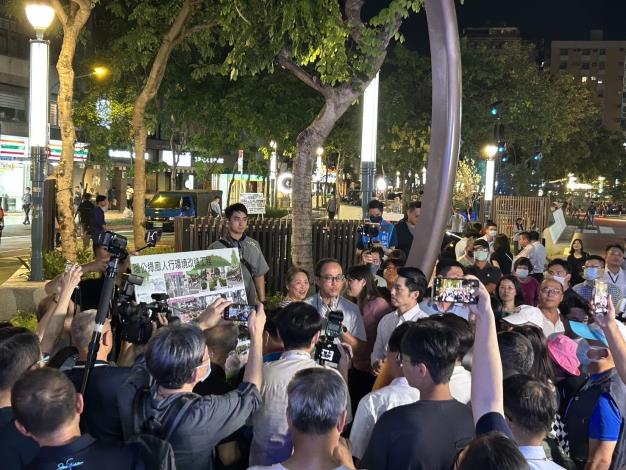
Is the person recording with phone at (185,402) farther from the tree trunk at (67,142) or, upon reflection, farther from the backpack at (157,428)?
the tree trunk at (67,142)

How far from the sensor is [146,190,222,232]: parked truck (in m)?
29.9

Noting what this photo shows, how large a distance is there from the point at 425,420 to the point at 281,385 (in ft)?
3.04

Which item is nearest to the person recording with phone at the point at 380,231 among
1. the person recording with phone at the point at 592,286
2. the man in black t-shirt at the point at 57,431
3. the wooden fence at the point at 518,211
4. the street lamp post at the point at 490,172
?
the person recording with phone at the point at 592,286

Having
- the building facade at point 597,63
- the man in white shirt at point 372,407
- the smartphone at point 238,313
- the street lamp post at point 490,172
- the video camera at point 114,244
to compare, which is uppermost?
the building facade at point 597,63

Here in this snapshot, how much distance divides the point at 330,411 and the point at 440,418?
57 centimetres

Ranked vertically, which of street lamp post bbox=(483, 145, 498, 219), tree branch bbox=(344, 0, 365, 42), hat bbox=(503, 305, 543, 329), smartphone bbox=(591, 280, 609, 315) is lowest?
hat bbox=(503, 305, 543, 329)

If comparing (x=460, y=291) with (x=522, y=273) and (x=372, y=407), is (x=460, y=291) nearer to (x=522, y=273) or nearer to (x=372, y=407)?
(x=372, y=407)

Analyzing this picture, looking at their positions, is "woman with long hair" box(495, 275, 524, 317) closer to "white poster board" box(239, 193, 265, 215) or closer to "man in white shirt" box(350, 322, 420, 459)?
"man in white shirt" box(350, 322, 420, 459)

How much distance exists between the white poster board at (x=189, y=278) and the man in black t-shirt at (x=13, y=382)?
60.3 inches

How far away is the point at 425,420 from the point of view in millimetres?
3217

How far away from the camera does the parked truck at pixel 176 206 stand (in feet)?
98.2

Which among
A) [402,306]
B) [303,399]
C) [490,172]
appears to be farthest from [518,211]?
[303,399]

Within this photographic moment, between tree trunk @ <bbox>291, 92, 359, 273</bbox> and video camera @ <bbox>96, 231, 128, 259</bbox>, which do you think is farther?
tree trunk @ <bbox>291, 92, 359, 273</bbox>

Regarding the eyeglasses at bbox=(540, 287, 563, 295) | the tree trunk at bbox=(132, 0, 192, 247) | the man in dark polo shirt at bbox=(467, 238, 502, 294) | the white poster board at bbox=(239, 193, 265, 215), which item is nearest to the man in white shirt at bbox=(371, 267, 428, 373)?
the eyeglasses at bbox=(540, 287, 563, 295)
